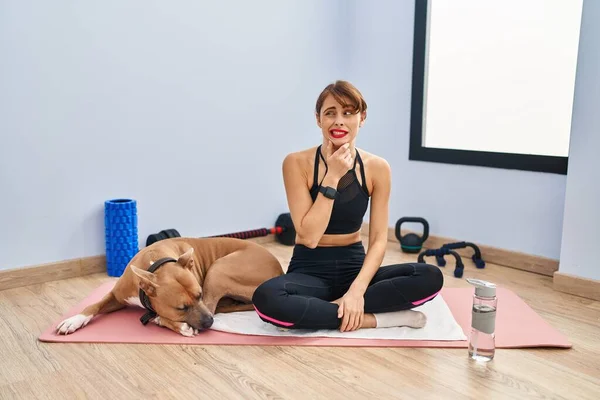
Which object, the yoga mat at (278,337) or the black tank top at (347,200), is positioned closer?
the yoga mat at (278,337)

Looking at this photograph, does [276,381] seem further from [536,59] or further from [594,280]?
[536,59]

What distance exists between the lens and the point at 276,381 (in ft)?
5.70

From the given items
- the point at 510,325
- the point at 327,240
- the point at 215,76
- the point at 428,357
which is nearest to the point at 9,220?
the point at 215,76

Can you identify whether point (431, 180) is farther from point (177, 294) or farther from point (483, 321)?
point (177, 294)

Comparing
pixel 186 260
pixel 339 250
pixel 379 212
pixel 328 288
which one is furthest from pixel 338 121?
pixel 186 260

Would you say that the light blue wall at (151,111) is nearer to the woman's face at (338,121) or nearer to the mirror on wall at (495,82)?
the mirror on wall at (495,82)

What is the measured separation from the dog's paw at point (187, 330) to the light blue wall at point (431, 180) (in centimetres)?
196

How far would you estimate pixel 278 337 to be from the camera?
2.07 metres

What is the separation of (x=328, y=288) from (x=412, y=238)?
1363mm

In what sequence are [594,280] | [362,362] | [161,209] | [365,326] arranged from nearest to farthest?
[362,362], [365,326], [594,280], [161,209]

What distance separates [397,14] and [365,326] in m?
2.39

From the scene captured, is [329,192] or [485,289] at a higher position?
[329,192]

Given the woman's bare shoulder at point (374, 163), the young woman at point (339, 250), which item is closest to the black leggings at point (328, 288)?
the young woman at point (339, 250)

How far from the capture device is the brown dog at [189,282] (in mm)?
2029
